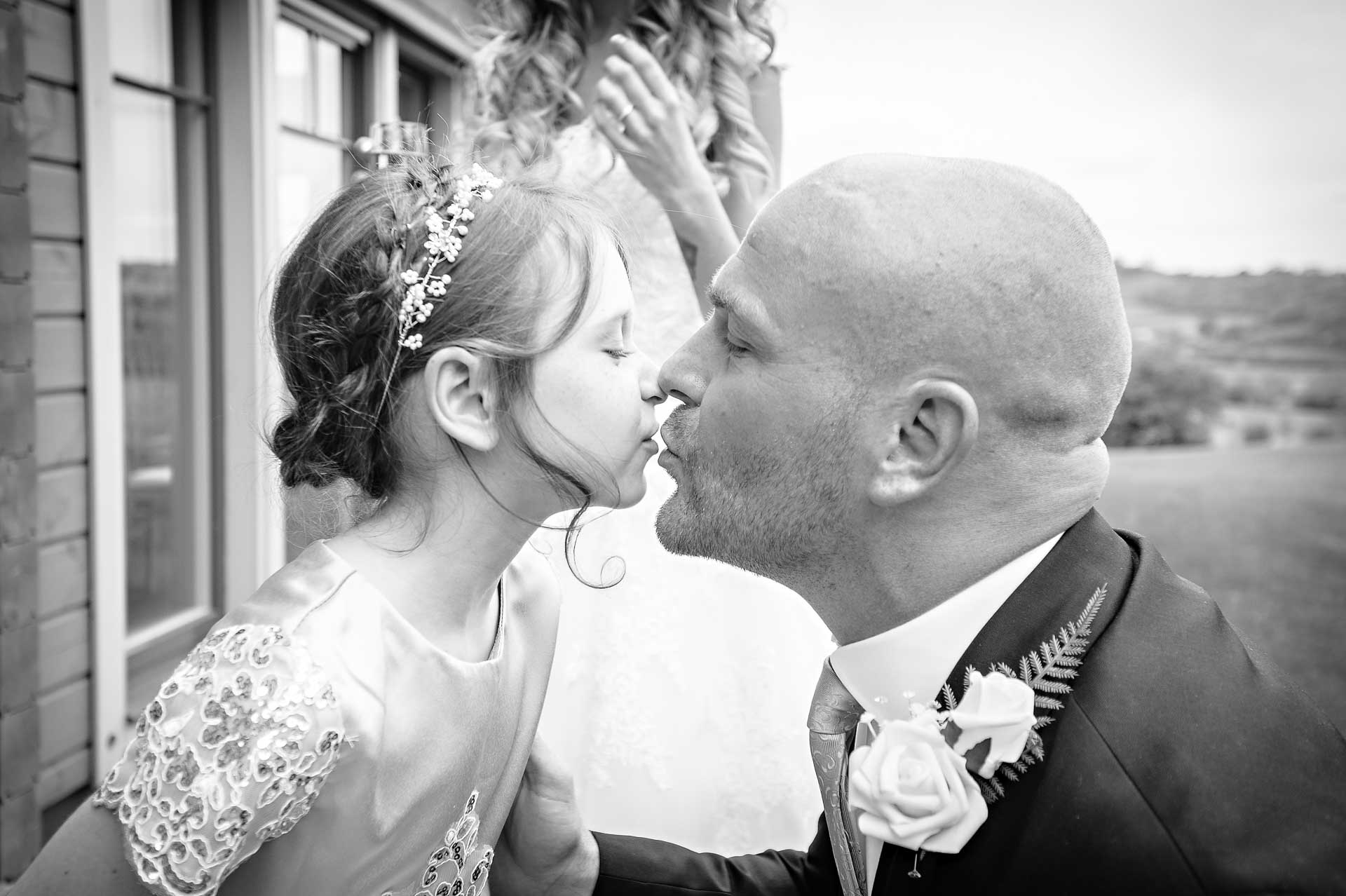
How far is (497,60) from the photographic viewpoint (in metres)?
2.87

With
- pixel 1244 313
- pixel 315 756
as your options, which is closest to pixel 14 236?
pixel 315 756

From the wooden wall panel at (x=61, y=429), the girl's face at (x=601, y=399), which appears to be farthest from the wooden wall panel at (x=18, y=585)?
the girl's face at (x=601, y=399)

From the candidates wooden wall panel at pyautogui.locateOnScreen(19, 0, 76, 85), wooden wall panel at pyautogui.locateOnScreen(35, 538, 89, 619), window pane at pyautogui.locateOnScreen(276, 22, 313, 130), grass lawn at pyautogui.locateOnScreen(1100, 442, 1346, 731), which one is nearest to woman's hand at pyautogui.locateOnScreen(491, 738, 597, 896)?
wooden wall panel at pyautogui.locateOnScreen(35, 538, 89, 619)

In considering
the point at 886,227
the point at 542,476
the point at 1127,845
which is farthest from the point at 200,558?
the point at 1127,845

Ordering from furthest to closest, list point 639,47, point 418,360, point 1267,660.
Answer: point 639,47
point 418,360
point 1267,660

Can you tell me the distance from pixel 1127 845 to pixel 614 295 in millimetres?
1032

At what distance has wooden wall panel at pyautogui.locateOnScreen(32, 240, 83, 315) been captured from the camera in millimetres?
2779

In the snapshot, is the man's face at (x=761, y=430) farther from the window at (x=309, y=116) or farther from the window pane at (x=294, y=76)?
the window pane at (x=294, y=76)

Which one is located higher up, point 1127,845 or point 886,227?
point 886,227

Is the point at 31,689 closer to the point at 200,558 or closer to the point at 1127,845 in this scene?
the point at 200,558

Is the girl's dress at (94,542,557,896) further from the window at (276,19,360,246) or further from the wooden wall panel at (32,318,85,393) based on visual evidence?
the window at (276,19,360,246)

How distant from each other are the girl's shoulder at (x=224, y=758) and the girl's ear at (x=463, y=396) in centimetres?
38

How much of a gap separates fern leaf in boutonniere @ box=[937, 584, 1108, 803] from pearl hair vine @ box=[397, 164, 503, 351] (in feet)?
2.93

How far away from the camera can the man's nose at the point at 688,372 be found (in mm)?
1634
